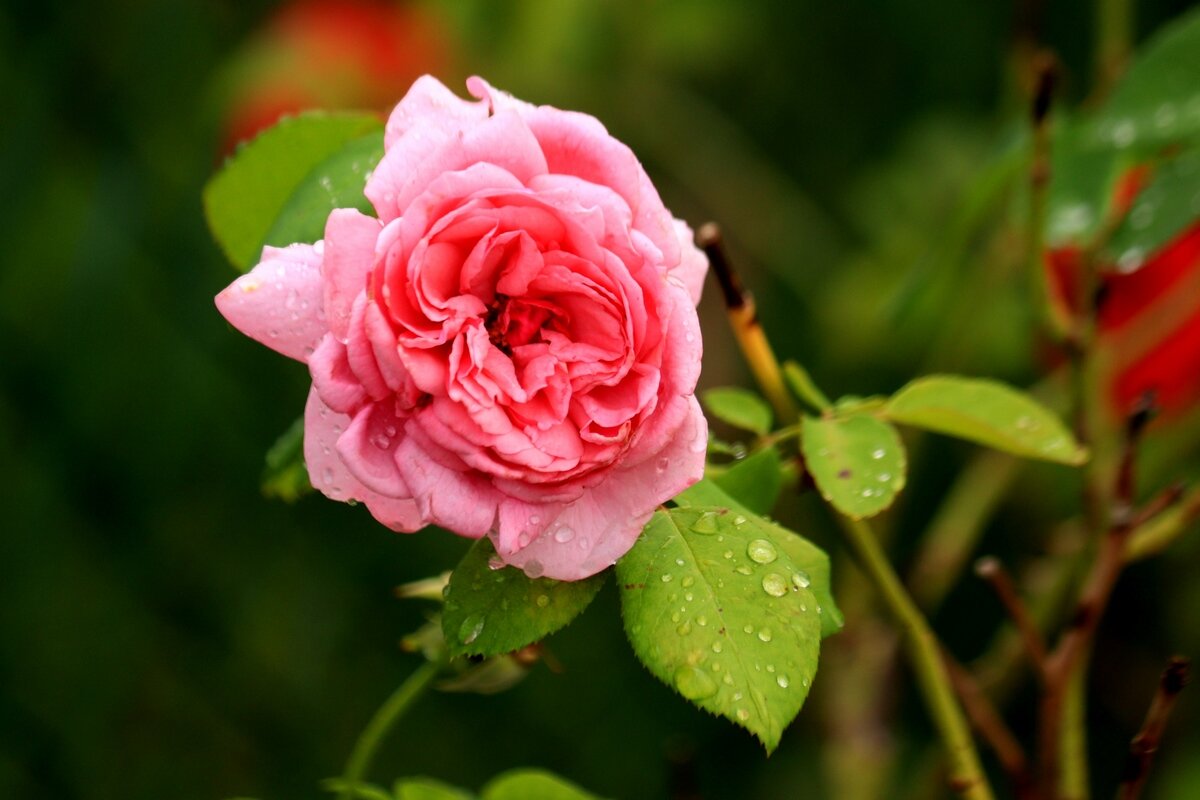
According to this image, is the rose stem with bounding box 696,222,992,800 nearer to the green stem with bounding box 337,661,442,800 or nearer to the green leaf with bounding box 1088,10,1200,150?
the green stem with bounding box 337,661,442,800

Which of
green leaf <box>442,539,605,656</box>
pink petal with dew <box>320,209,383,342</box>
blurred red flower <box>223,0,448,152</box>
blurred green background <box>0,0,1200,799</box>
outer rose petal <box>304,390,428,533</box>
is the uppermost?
pink petal with dew <box>320,209,383,342</box>

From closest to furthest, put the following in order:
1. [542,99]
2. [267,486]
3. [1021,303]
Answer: [267,486], [1021,303], [542,99]

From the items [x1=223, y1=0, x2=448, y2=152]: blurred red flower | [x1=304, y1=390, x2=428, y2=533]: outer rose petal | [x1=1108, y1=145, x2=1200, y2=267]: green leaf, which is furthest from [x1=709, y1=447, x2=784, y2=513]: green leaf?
[x1=223, y1=0, x2=448, y2=152]: blurred red flower

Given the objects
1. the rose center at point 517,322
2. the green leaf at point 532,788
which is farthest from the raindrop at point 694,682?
the green leaf at point 532,788

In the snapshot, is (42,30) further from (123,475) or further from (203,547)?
(203,547)

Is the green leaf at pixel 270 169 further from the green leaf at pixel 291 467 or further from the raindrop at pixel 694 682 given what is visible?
the raindrop at pixel 694 682

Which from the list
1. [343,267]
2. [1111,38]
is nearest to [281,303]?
[343,267]

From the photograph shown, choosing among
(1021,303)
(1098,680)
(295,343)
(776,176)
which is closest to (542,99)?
(776,176)
